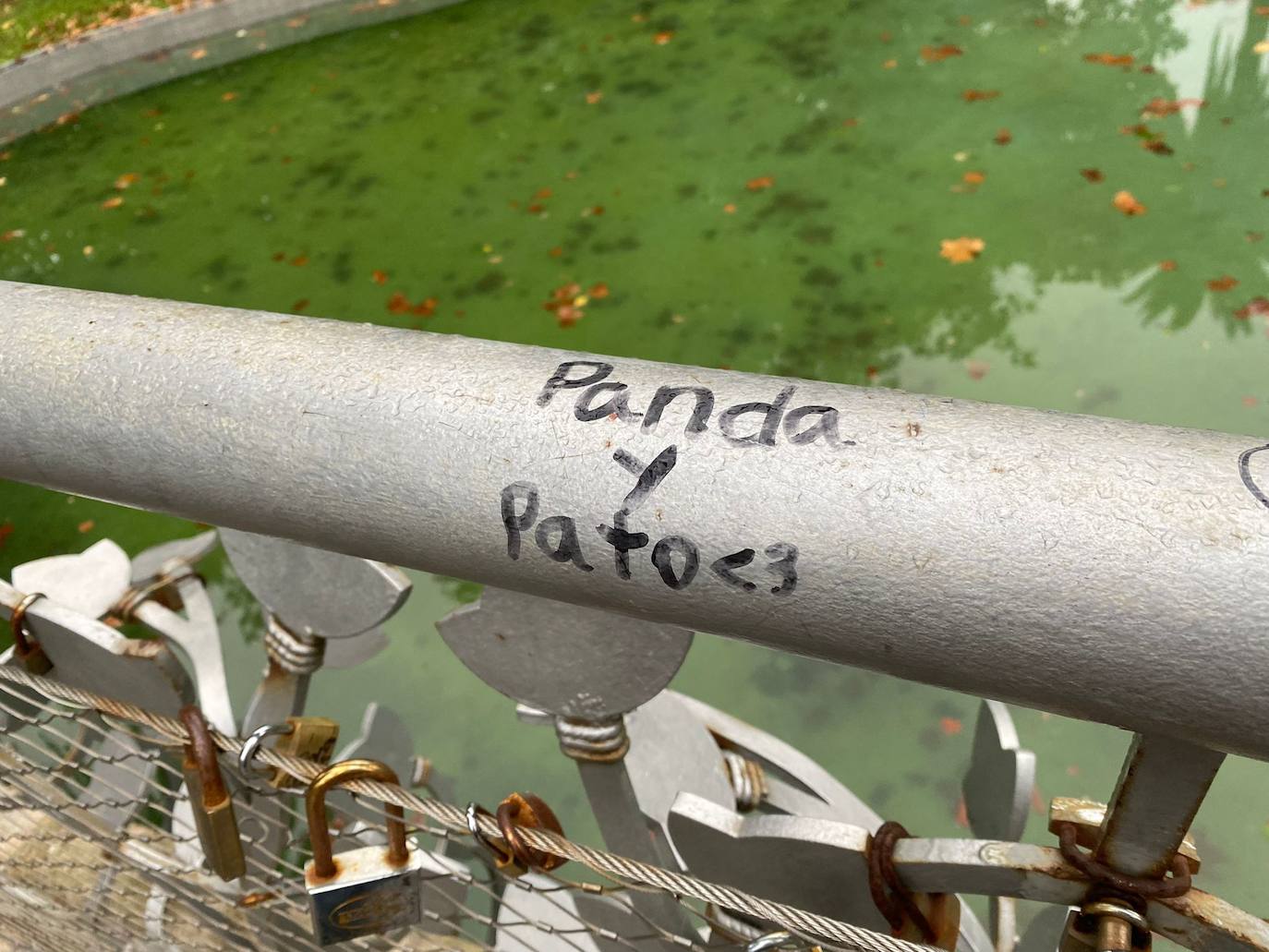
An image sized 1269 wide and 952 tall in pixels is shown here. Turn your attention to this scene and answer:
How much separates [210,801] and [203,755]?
0.22 feet

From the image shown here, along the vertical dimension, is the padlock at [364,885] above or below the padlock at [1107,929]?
below

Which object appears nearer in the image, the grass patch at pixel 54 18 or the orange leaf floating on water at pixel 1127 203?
the orange leaf floating on water at pixel 1127 203

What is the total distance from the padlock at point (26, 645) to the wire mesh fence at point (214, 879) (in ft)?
0.16

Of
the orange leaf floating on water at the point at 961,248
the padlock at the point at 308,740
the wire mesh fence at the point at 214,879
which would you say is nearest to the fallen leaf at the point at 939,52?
the orange leaf floating on water at the point at 961,248

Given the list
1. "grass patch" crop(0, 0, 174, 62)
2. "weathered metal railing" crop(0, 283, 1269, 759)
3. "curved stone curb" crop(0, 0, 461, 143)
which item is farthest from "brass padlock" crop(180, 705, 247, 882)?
"grass patch" crop(0, 0, 174, 62)

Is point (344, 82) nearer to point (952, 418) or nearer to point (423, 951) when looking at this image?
point (423, 951)

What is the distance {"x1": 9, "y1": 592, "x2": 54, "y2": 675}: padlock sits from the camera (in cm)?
136

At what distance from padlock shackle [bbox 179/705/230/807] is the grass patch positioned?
7813 mm

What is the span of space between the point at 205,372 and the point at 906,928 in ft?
2.75

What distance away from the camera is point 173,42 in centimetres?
697

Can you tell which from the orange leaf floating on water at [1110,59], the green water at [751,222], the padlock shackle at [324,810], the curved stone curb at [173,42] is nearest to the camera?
the padlock shackle at [324,810]

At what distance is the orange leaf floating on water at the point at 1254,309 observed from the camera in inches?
146

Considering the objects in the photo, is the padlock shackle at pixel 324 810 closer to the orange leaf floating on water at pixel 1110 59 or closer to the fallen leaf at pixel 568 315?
the fallen leaf at pixel 568 315

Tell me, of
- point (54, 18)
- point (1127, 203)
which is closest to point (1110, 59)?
point (1127, 203)
